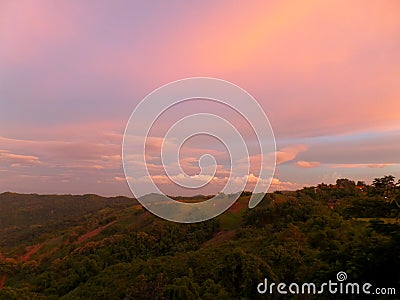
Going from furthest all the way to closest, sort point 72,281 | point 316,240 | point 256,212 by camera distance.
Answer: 1. point 256,212
2. point 72,281
3. point 316,240

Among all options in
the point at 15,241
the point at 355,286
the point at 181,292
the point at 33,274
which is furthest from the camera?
the point at 15,241

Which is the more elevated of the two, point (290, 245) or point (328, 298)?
point (328, 298)

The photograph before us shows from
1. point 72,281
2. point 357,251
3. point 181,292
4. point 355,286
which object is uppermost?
point 357,251

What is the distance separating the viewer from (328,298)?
7594 millimetres

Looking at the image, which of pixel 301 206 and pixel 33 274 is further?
pixel 33 274

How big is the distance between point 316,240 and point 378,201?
28.1 m

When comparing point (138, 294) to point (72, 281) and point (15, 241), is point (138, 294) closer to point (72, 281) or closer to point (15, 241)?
point (72, 281)

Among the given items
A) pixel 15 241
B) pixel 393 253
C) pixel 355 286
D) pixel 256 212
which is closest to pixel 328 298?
pixel 355 286

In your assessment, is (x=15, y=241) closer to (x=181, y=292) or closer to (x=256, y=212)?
(x=256, y=212)

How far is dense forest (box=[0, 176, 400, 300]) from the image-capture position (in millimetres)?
6809

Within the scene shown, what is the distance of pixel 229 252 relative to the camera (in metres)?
30.4

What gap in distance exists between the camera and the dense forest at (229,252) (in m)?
6.81

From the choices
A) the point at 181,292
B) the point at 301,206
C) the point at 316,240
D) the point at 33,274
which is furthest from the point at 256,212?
the point at 33,274

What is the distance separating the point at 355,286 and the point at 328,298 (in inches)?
63.0
